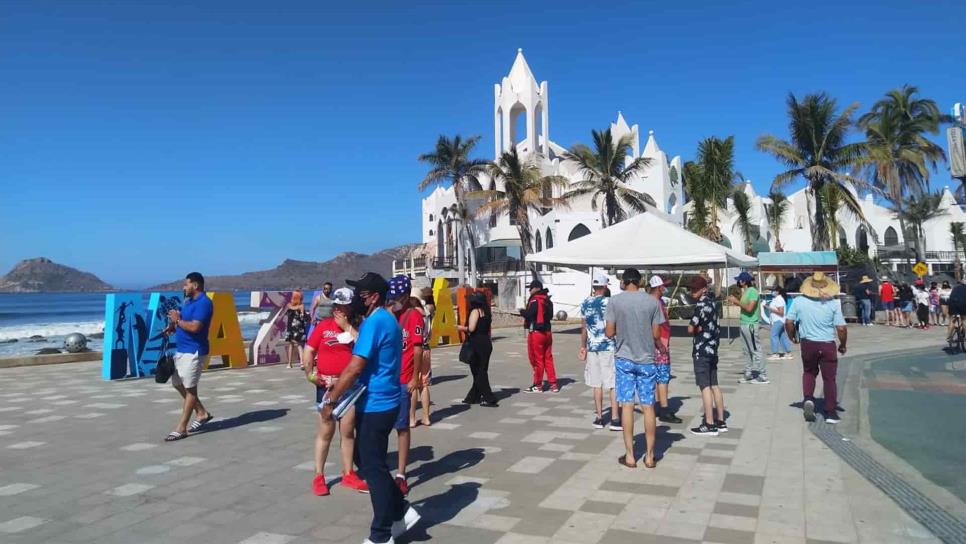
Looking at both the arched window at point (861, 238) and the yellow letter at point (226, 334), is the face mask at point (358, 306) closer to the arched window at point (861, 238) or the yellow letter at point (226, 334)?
the yellow letter at point (226, 334)

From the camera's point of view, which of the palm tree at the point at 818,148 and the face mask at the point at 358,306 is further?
the palm tree at the point at 818,148

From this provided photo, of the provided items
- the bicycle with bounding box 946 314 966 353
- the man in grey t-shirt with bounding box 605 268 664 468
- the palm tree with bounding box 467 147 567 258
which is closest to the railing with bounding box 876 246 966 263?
the palm tree with bounding box 467 147 567 258

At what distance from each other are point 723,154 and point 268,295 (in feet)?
84.3

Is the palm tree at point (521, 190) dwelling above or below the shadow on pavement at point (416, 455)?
above

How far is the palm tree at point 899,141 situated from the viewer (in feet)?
91.7

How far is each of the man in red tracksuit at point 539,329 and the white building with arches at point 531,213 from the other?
25.1 metres

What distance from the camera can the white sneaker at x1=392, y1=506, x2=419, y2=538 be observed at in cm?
→ 392

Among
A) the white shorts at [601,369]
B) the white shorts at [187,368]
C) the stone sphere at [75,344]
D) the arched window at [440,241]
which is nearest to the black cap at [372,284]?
the white shorts at [187,368]

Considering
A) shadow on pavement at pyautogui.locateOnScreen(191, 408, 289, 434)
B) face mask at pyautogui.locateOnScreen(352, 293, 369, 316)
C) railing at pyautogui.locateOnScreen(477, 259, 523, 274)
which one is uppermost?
railing at pyautogui.locateOnScreen(477, 259, 523, 274)

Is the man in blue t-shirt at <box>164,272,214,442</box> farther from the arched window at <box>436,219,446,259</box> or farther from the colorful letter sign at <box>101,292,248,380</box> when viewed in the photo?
the arched window at <box>436,219,446,259</box>

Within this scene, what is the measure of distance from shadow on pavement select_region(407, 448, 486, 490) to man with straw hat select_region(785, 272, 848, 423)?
396 centimetres

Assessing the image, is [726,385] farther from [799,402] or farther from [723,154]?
[723,154]

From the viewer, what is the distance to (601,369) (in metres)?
7.38

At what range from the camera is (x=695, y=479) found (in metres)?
5.15
